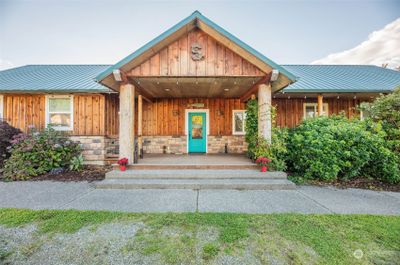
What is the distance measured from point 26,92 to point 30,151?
10.00 ft

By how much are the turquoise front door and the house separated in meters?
0.05

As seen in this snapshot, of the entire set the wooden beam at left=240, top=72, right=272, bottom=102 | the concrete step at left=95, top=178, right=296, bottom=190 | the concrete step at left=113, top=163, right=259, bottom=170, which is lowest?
the concrete step at left=95, top=178, right=296, bottom=190

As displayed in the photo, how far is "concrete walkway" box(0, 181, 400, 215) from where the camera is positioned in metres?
3.62

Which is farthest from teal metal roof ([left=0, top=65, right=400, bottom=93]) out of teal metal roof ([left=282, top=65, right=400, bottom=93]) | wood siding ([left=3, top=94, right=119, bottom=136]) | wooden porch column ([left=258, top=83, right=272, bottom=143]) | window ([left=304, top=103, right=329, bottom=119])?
wooden porch column ([left=258, top=83, right=272, bottom=143])

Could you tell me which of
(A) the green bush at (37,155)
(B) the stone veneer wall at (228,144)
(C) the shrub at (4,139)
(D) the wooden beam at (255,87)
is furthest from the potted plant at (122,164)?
(D) the wooden beam at (255,87)

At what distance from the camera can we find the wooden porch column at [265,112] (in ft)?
19.1

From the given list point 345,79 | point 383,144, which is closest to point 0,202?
point 383,144

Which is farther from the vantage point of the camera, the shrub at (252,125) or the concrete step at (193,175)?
the shrub at (252,125)

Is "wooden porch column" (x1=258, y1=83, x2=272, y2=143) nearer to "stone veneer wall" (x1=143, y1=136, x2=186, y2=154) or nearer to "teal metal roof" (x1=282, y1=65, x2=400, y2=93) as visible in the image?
"teal metal roof" (x1=282, y1=65, x2=400, y2=93)

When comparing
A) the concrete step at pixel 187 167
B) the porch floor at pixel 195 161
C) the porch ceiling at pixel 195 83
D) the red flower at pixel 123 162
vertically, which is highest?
the porch ceiling at pixel 195 83

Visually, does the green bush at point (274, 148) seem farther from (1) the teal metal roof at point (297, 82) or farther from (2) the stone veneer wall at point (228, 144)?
(2) the stone veneer wall at point (228, 144)

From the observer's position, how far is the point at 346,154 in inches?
209

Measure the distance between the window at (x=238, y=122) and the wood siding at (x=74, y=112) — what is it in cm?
634

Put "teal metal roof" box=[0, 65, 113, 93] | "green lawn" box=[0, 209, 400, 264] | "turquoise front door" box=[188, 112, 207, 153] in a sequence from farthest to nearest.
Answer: "turquoise front door" box=[188, 112, 207, 153]
"teal metal roof" box=[0, 65, 113, 93]
"green lawn" box=[0, 209, 400, 264]
